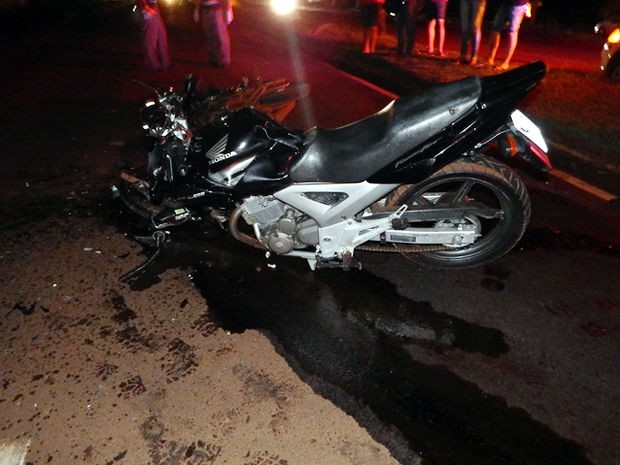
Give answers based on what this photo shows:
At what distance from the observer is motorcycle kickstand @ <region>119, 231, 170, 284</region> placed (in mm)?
3889

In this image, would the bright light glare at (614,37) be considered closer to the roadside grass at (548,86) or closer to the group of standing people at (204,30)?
the roadside grass at (548,86)

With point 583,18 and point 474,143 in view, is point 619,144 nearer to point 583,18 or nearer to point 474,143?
point 474,143

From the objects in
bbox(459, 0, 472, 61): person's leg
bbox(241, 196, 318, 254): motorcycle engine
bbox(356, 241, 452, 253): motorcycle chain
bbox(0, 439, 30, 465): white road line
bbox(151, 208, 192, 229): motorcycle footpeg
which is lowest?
bbox(0, 439, 30, 465): white road line

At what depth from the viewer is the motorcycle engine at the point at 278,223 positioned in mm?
3494

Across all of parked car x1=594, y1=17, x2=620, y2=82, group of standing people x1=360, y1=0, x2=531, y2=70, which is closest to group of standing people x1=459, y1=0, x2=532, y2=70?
group of standing people x1=360, y1=0, x2=531, y2=70

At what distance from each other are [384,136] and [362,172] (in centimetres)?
27

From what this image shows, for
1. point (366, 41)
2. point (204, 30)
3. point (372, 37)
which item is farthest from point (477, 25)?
point (204, 30)

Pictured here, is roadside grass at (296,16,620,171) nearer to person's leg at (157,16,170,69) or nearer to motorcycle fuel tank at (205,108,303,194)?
person's leg at (157,16,170,69)

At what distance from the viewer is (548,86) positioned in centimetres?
779

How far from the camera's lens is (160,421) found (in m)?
2.76

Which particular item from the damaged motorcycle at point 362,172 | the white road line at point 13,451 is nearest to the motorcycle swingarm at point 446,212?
the damaged motorcycle at point 362,172

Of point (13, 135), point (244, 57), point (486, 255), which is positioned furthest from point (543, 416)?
point (244, 57)

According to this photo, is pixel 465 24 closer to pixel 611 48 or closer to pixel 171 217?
pixel 611 48

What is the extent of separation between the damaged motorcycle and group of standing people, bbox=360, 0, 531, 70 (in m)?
5.99
